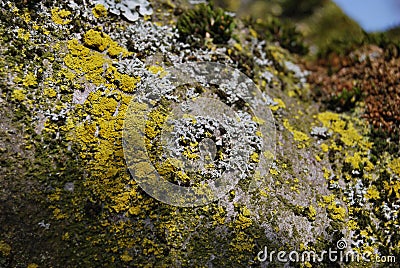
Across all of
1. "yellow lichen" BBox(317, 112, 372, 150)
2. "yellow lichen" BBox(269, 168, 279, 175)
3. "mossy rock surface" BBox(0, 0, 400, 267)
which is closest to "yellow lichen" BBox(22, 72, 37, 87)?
"mossy rock surface" BBox(0, 0, 400, 267)

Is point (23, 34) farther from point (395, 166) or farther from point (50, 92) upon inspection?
point (395, 166)

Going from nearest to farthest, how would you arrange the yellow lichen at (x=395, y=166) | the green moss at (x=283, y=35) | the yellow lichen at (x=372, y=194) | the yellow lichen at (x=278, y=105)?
1. the yellow lichen at (x=372, y=194)
2. the yellow lichen at (x=395, y=166)
3. the yellow lichen at (x=278, y=105)
4. the green moss at (x=283, y=35)

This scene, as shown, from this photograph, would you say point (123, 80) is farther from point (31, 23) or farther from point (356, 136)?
point (356, 136)

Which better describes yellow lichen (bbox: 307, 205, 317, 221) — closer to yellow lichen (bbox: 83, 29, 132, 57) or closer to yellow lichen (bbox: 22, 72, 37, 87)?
yellow lichen (bbox: 83, 29, 132, 57)

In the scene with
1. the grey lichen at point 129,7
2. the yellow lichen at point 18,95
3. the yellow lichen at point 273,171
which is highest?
the grey lichen at point 129,7

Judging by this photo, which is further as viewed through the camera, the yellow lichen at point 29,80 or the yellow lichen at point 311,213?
the yellow lichen at point 311,213

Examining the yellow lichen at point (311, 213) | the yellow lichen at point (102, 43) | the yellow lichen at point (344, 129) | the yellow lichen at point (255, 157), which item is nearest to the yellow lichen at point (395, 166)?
the yellow lichen at point (344, 129)

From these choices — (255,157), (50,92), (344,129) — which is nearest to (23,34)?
(50,92)

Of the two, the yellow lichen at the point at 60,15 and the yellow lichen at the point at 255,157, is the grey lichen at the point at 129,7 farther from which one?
the yellow lichen at the point at 255,157
